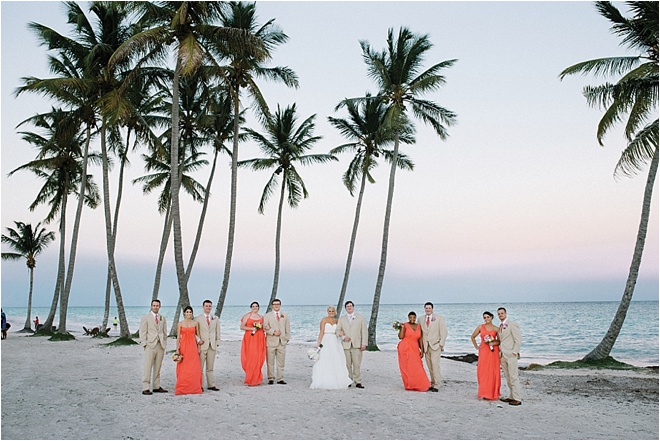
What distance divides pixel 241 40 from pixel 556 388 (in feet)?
44.1

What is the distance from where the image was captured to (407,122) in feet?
77.8

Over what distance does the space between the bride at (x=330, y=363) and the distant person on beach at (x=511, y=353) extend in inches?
128

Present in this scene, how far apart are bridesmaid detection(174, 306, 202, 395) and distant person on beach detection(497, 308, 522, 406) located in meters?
5.78

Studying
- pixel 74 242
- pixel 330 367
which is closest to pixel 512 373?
pixel 330 367

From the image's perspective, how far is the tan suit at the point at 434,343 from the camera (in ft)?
38.5

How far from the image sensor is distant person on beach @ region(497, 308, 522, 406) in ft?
34.2

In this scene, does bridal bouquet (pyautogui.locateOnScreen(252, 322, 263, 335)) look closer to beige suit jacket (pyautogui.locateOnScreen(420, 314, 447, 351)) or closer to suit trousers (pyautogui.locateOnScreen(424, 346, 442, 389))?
beige suit jacket (pyautogui.locateOnScreen(420, 314, 447, 351))

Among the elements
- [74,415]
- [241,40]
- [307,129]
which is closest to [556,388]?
[74,415]

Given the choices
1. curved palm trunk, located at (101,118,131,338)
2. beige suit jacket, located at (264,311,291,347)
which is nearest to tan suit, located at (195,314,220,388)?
beige suit jacket, located at (264,311,291,347)

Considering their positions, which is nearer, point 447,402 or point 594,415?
point 594,415

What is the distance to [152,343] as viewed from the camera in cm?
1076

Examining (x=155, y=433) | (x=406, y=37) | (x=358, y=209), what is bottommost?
(x=155, y=433)

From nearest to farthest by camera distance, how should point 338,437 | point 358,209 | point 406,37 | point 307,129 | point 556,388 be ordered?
point 338,437 < point 556,388 < point 406,37 < point 358,209 < point 307,129

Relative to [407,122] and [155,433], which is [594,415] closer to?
[155,433]
